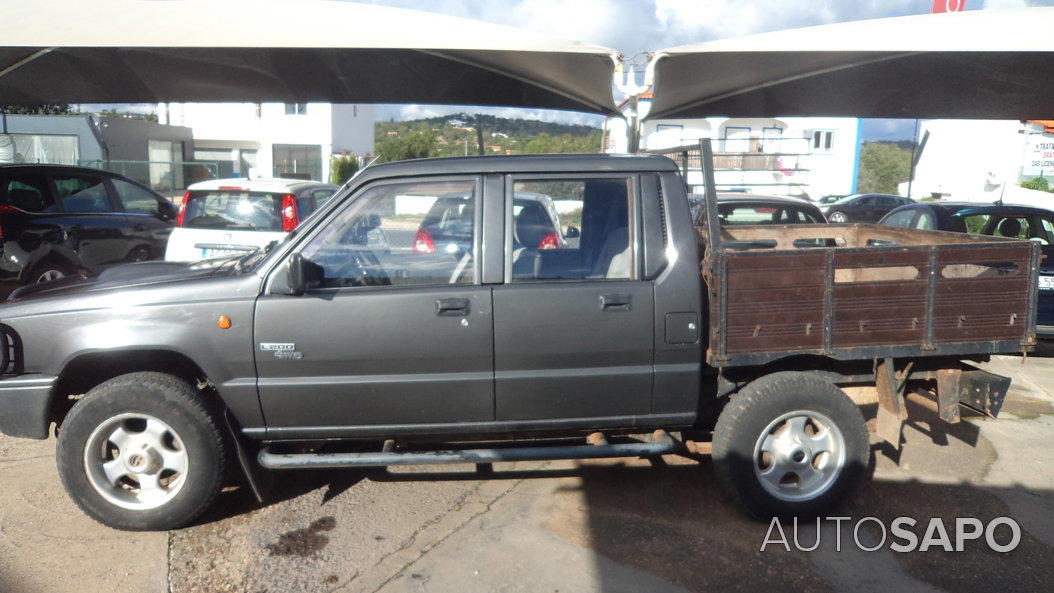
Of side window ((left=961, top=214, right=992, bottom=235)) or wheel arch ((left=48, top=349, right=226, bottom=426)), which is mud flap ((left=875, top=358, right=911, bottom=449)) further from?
side window ((left=961, top=214, right=992, bottom=235))

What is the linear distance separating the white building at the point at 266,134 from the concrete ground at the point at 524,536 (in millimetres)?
37113

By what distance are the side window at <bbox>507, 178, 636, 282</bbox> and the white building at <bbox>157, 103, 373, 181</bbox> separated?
37.4 m

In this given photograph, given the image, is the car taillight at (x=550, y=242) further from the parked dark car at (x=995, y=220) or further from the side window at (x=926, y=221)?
the side window at (x=926, y=221)

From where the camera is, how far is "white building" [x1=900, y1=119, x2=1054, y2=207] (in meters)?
30.0

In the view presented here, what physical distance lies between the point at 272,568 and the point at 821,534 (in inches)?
109

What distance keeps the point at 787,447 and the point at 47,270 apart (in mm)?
8001

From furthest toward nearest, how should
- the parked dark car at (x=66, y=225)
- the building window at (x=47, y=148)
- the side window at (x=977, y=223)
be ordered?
the building window at (x=47, y=148) → the parked dark car at (x=66, y=225) → the side window at (x=977, y=223)

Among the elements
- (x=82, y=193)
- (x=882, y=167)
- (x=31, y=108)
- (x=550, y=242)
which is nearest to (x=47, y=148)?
(x=31, y=108)

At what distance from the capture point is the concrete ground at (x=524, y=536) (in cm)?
354

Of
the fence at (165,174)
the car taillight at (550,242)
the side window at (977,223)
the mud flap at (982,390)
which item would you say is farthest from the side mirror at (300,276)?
the fence at (165,174)

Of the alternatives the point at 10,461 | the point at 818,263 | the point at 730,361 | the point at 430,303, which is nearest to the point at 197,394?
the point at 430,303

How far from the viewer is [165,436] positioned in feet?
12.9

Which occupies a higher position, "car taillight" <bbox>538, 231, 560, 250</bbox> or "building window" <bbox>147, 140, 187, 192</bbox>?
"building window" <bbox>147, 140, 187, 192</bbox>

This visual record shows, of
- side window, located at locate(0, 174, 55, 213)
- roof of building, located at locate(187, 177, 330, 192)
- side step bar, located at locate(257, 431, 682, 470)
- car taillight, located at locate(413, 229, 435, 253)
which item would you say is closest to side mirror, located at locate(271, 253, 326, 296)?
car taillight, located at locate(413, 229, 435, 253)
